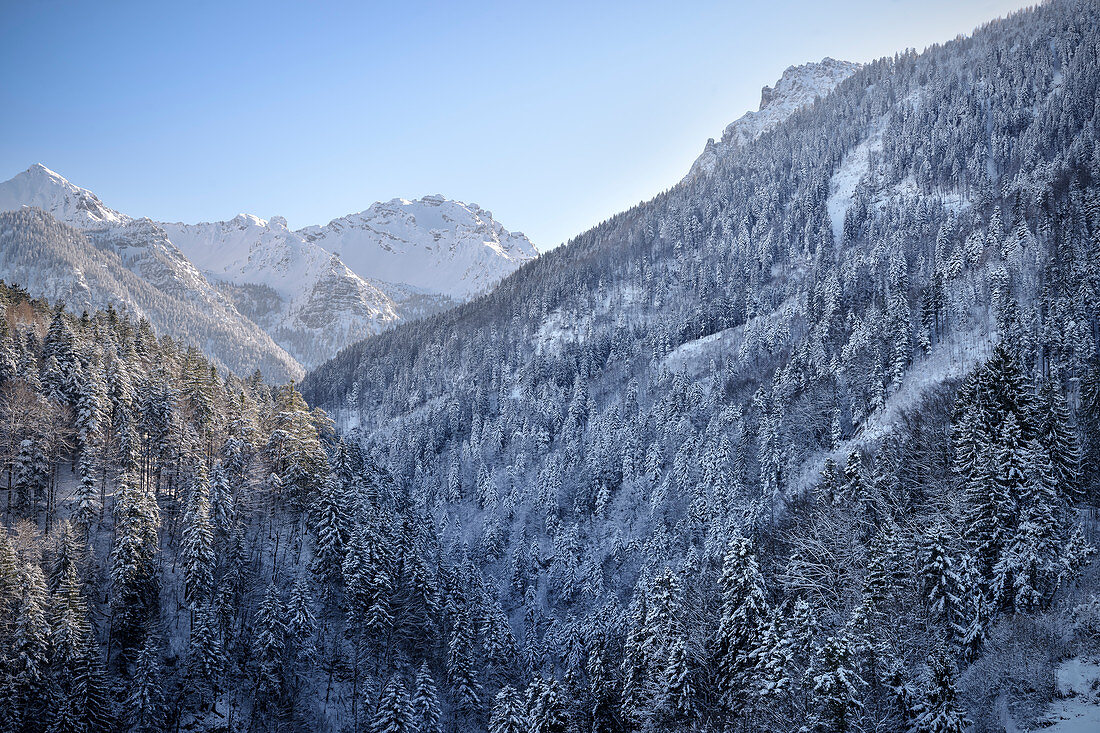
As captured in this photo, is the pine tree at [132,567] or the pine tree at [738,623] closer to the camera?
the pine tree at [738,623]

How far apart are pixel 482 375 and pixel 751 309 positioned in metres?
72.5

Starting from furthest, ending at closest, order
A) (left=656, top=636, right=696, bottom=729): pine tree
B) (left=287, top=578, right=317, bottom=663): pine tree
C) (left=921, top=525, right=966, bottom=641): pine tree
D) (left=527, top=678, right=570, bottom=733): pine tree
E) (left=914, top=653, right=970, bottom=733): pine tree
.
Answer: (left=287, top=578, right=317, bottom=663): pine tree
(left=527, top=678, right=570, bottom=733): pine tree
(left=656, top=636, right=696, bottom=729): pine tree
(left=921, top=525, right=966, bottom=641): pine tree
(left=914, top=653, right=970, bottom=733): pine tree

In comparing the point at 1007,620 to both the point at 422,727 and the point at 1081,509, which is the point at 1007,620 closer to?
→ the point at 1081,509

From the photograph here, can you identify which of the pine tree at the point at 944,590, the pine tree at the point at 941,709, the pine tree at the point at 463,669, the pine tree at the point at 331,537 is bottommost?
the pine tree at the point at 463,669

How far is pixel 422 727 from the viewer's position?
40344 millimetres

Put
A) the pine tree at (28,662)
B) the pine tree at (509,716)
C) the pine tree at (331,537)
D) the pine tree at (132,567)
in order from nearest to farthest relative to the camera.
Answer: the pine tree at (28,662) < the pine tree at (509,716) < the pine tree at (132,567) < the pine tree at (331,537)

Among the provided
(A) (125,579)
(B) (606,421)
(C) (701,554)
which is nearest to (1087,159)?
(B) (606,421)

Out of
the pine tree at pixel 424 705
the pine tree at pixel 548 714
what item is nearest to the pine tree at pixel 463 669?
the pine tree at pixel 424 705

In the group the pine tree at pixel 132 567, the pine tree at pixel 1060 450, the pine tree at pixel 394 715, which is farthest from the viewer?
the pine tree at pixel 132 567

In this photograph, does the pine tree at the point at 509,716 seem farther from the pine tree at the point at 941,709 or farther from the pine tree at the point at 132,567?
the pine tree at the point at 132,567

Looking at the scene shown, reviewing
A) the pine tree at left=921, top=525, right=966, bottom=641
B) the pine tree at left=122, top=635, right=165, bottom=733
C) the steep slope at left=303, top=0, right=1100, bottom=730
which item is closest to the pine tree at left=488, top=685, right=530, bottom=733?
the steep slope at left=303, top=0, right=1100, bottom=730

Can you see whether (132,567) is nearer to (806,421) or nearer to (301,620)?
(301,620)

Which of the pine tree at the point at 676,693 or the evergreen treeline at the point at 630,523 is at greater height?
the evergreen treeline at the point at 630,523

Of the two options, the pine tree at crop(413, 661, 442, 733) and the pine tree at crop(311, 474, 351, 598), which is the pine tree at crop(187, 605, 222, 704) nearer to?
the pine tree at crop(311, 474, 351, 598)
